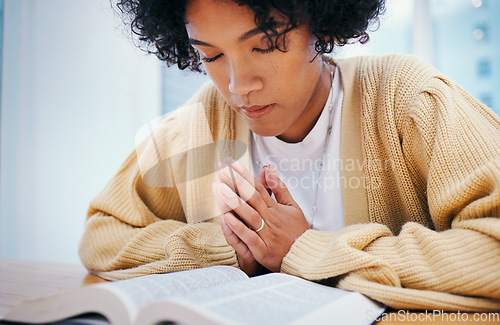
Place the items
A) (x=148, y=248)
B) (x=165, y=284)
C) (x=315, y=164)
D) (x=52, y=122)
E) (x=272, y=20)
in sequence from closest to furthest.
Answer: (x=165, y=284) < (x=272, y=20) < (x=148, y=248) < (x=315, y=164) < (x=52, y=122)

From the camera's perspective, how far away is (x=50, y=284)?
75 centimetres

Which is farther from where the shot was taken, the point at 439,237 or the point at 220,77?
the point at 220,77

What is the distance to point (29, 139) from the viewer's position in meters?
1.61

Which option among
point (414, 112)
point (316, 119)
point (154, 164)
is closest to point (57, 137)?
point (154, 164)

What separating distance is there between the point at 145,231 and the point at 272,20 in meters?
0.48

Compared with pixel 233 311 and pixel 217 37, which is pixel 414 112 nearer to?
pixel 217 37

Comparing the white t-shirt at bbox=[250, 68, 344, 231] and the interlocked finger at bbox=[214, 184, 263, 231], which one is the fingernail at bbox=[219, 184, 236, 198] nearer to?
the interlocked finger at bbox=[214, 184, 263, 231]

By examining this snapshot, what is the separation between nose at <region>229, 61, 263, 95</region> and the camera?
2.26 feet

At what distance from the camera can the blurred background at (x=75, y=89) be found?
62.6 inches

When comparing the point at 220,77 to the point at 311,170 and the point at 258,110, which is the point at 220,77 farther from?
the point at 311,170

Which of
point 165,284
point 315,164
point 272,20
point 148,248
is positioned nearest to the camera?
point 165,284

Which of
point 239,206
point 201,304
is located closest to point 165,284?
point 201,304

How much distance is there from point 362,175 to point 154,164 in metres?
0.50

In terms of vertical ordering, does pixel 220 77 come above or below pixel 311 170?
above
